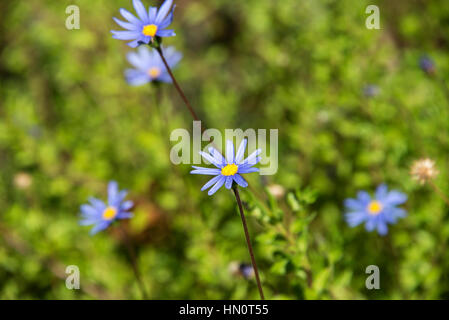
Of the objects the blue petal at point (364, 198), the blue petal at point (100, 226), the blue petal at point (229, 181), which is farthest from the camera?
the blue petal at point (364, 198)

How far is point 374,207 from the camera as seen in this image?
243 centimetres

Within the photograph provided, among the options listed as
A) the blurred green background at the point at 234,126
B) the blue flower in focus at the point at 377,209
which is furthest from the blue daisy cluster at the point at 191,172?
the blurred green background at the point at 234,126

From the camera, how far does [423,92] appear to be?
10.2ft

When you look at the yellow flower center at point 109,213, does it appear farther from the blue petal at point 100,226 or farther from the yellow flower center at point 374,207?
the yellow flower center at point 374,207

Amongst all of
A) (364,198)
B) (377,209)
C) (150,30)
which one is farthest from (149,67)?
(377,209)

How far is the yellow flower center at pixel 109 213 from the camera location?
216cm

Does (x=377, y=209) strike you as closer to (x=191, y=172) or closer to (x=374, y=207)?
(x=374, y=207)

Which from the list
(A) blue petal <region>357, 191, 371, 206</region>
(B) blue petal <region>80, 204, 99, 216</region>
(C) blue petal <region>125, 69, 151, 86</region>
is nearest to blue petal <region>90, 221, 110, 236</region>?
(B) blue petal <region>80, 204, 99, 216</region>

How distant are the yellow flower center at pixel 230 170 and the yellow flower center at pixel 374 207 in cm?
125

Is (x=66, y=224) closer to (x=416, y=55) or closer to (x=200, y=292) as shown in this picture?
(x=200, y=292)

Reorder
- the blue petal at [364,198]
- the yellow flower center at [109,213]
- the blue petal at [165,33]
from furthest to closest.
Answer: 1. the blue petal at [364,198]
2. the yellow flower center at [109,213]
3. the blue petal at [165,33]

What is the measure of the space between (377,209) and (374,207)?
0.02 meters

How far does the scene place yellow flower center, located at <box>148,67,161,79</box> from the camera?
2676 mm

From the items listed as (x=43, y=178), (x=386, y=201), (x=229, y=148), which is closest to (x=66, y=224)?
(x=43, y=178)
